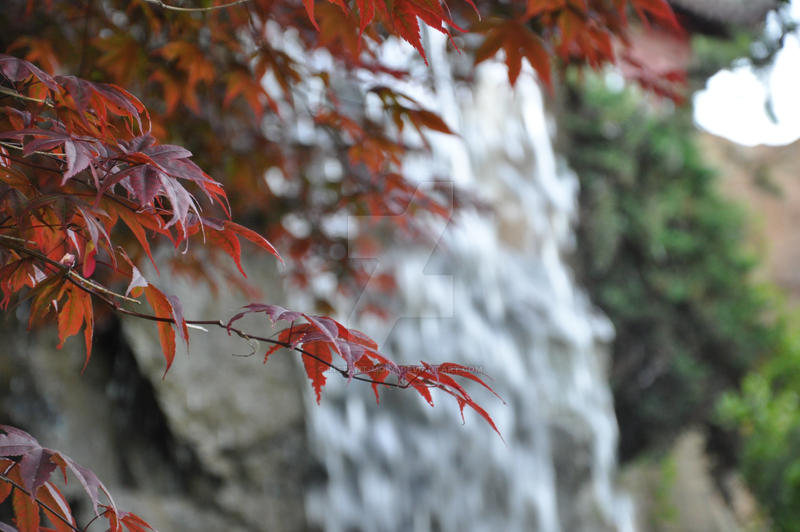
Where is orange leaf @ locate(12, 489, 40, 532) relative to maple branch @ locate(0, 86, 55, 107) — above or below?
below

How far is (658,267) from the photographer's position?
5566 millimetres

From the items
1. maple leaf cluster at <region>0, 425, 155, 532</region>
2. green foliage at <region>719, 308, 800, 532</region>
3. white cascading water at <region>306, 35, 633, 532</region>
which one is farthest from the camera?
green foliage at <region>719, 308, 800, 532</region>

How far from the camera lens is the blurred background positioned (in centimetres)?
284

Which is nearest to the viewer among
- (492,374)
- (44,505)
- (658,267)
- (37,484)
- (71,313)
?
(37,484)

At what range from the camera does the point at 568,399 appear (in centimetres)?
463

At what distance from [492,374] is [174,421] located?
6.75 feet

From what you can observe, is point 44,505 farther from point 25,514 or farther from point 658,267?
point 658,267

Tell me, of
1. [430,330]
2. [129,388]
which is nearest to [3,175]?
[129,388]

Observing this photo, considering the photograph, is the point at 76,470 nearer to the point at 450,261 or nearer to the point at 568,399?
the point at 450,261

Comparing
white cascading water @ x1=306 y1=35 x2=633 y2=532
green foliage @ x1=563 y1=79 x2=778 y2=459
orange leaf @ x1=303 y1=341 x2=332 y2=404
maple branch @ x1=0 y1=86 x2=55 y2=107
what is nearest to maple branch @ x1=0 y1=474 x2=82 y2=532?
orange leaf @ x1=303 y1=341 x2=332 y2=404

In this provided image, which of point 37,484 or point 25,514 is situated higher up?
point 37,484

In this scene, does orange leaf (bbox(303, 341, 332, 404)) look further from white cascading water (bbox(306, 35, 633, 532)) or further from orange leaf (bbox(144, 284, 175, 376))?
white cascading water (bbox(306, 35, 633, 532))

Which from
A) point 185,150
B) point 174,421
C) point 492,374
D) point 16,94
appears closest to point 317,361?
point 185,150

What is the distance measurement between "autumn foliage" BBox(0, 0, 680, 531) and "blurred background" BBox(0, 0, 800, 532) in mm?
330
